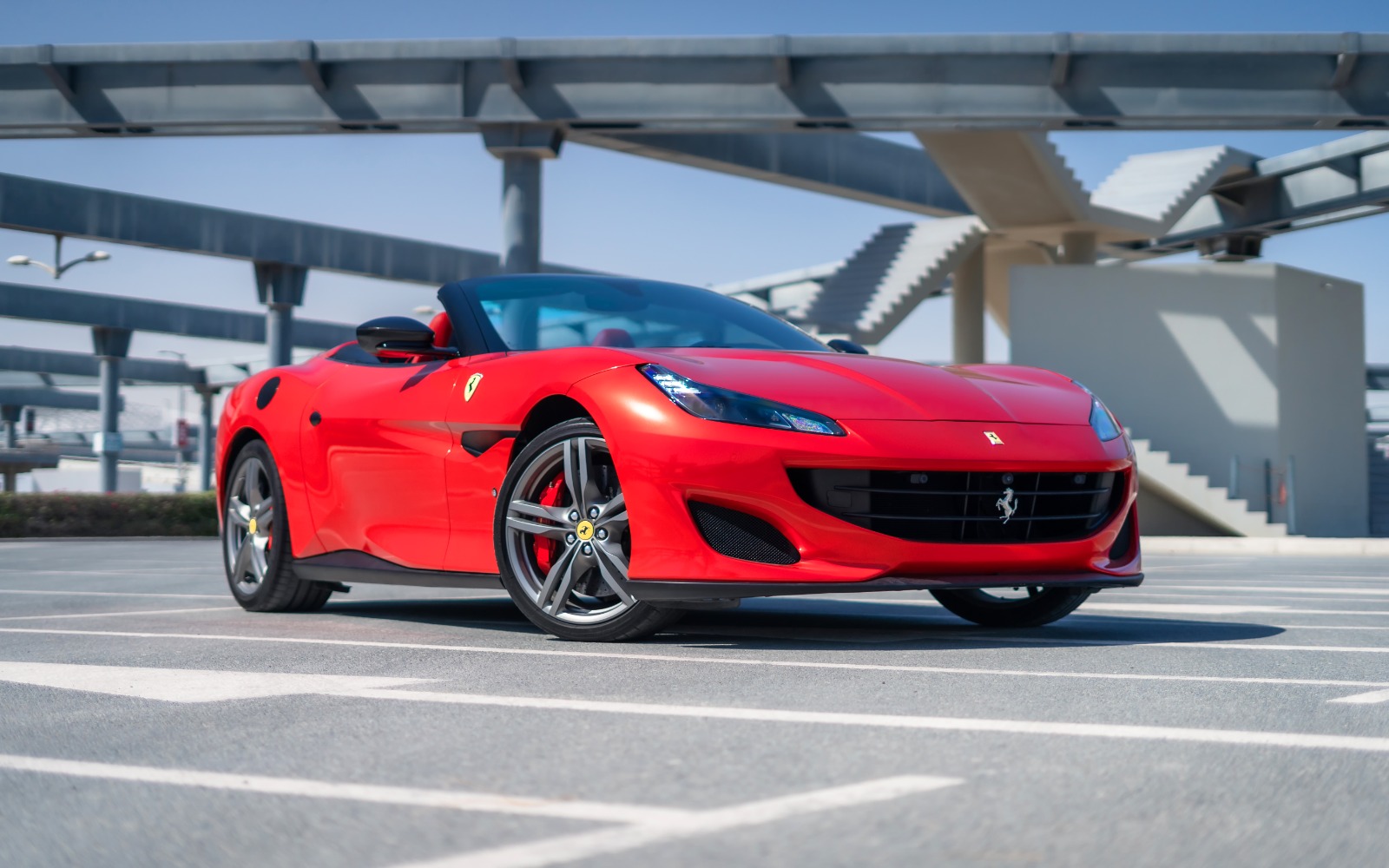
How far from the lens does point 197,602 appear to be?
7520mm

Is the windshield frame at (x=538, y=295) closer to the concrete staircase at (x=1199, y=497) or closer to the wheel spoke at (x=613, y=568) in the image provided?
the wheel spoke at (x=613, y=568)

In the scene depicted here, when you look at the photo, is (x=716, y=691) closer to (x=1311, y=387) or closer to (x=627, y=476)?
(x=627, y=476)

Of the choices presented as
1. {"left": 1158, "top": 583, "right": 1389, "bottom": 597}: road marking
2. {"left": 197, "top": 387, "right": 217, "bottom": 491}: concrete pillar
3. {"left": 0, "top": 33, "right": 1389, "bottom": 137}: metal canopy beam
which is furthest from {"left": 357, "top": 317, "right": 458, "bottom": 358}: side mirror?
{"left": 197, "top": 387, "right": 217, "bottom": 491}: concrete pillar

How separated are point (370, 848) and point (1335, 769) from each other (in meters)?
1.71

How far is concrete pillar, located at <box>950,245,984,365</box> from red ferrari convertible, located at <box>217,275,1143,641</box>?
2877cm

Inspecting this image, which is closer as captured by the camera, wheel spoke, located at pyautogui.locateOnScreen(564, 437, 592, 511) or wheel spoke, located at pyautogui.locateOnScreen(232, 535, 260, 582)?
wheel spoke, located at pyautogui.locateOnScreen(564, 437, 592, 511)

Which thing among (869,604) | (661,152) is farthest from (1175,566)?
(661,152)

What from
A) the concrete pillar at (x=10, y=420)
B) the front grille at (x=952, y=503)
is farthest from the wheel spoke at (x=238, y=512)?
the concrete pillar at (x=10, y=420)

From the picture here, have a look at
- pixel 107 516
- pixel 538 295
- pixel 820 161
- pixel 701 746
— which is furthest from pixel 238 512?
pixel 107 516

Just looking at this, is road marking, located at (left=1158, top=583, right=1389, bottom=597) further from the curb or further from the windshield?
the curb

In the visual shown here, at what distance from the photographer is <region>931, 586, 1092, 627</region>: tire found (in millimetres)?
5840

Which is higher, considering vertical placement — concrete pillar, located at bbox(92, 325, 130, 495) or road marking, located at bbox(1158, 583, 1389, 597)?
concrete pillar, located at bbox(92, 325, 130, 495)

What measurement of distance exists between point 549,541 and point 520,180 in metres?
15.9

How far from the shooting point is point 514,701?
3.69 meters
